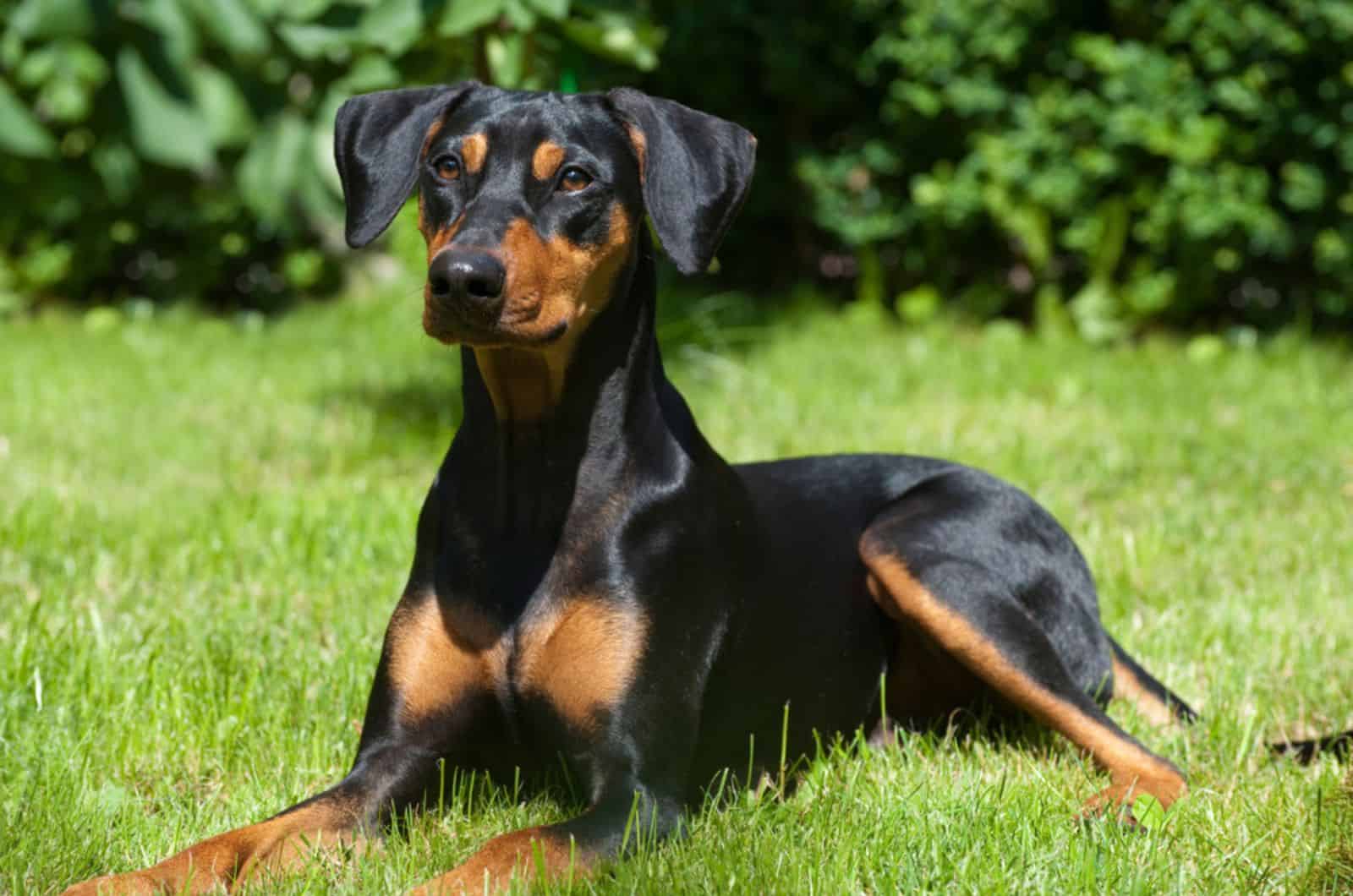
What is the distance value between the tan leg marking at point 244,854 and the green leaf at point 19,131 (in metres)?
6.34

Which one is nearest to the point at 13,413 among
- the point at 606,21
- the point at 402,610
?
the point at 606,21

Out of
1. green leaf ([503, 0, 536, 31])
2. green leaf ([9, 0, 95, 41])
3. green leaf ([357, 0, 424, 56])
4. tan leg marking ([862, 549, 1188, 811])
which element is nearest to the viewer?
tan leg marking ([862, 549, 1188, 811])

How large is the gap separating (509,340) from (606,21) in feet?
10.1

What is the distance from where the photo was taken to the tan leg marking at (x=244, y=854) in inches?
98.2

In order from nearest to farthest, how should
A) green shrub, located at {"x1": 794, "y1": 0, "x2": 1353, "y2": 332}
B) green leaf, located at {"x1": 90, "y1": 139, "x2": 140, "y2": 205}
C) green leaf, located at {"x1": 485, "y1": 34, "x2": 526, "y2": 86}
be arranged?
1. green leaf, located at {"x1": 485, "y1": 34, "x2": 526, "y2": 86}
2. green shrub, located at {"x1": 794, "y1": 0, "x2": 1353, "y2": 332}
3. green leaf, located at {"x1": 90, "y1": 139, "x2": 140, "y2": 205}

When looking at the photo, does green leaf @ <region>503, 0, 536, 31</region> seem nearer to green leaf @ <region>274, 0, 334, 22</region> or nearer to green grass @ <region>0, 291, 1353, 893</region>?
green leaf @ <region>274, 0, 334, 22</region>

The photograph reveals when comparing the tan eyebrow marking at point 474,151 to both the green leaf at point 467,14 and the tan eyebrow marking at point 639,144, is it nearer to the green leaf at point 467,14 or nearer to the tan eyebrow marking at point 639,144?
the tan eyebrow marking at point 639,144

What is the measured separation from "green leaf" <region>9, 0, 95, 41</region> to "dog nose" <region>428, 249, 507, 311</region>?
19.7 ft

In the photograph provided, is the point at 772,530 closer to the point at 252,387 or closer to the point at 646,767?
the point at 646,767

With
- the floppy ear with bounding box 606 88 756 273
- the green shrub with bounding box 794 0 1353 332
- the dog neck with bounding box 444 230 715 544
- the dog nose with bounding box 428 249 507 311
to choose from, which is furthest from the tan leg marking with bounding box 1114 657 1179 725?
the green shrub with bounding box 794 0 1353 332

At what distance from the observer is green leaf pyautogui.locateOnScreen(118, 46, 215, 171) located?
8.28 m

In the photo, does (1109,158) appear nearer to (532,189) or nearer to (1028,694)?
(1028,694)

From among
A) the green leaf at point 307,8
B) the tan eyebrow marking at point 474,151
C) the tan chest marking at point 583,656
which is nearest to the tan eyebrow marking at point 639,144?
the tan eyebrow marking at point 474,151

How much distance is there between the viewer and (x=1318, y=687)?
377 centimetres
